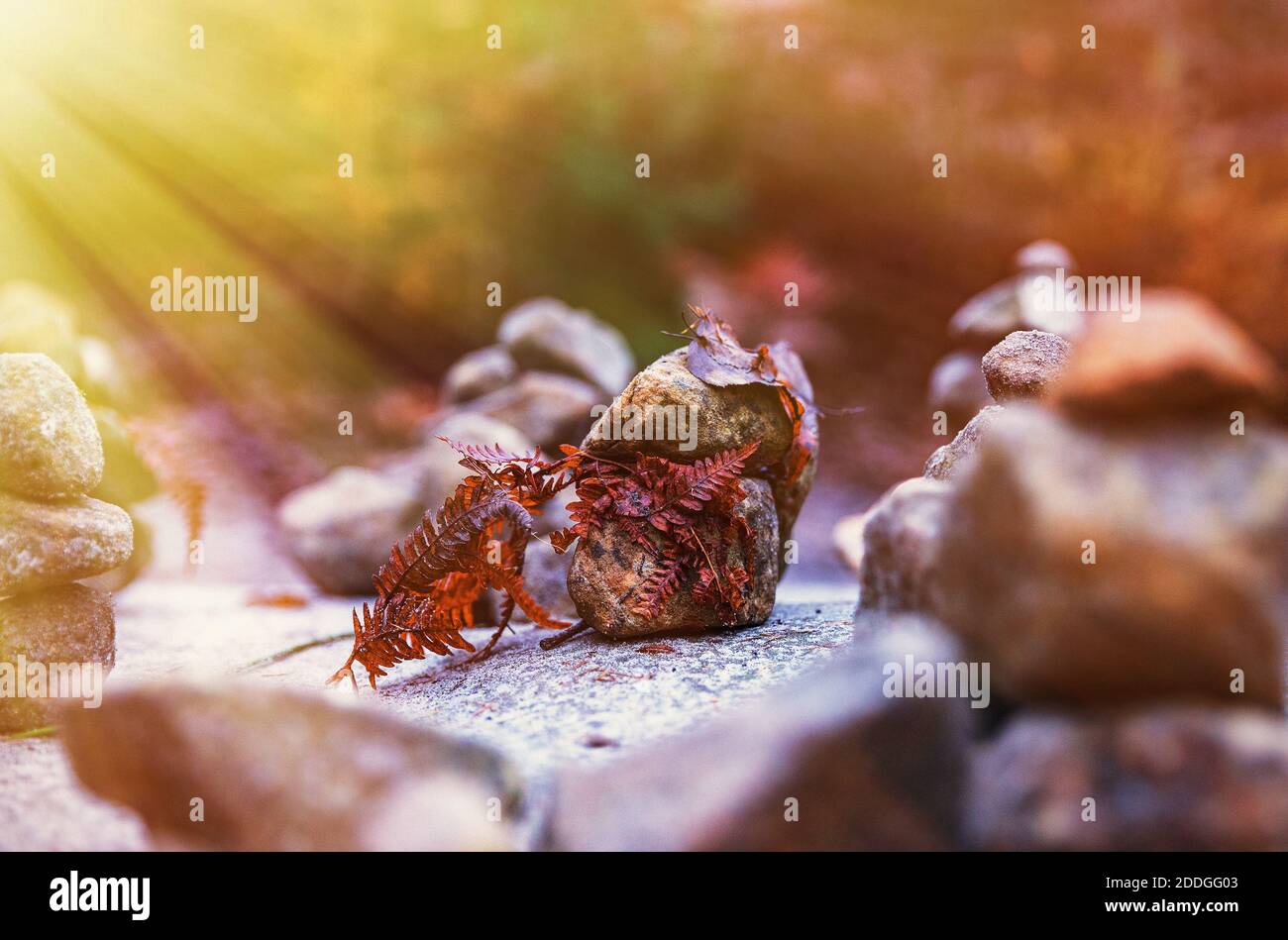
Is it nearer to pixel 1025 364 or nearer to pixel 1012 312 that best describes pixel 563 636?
pixel 1025 364

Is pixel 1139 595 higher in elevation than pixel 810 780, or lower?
higher

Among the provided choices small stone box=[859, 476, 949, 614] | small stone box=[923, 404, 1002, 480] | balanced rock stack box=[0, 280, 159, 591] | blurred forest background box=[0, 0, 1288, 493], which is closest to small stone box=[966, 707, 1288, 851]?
small stone box=[859, 476, 949, 614]

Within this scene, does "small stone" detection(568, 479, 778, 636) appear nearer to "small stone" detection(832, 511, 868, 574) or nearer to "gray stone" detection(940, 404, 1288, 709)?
"gray stone" detection(940, 404, 1288, 709)

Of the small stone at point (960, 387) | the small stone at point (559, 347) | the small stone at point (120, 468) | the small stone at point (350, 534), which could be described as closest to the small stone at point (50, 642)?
the small stone at point (120, 468)

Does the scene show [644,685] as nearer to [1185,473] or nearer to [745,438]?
[745,438]

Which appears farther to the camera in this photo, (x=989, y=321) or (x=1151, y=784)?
(x=989, y=321)

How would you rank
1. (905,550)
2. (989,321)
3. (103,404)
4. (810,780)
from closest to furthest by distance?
(810,780), (905,550), (103,404), (989,321)

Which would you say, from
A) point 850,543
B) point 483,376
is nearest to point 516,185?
point 483,376

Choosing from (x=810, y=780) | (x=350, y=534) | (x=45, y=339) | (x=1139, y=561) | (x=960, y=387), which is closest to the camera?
(x=1139, y=561)
